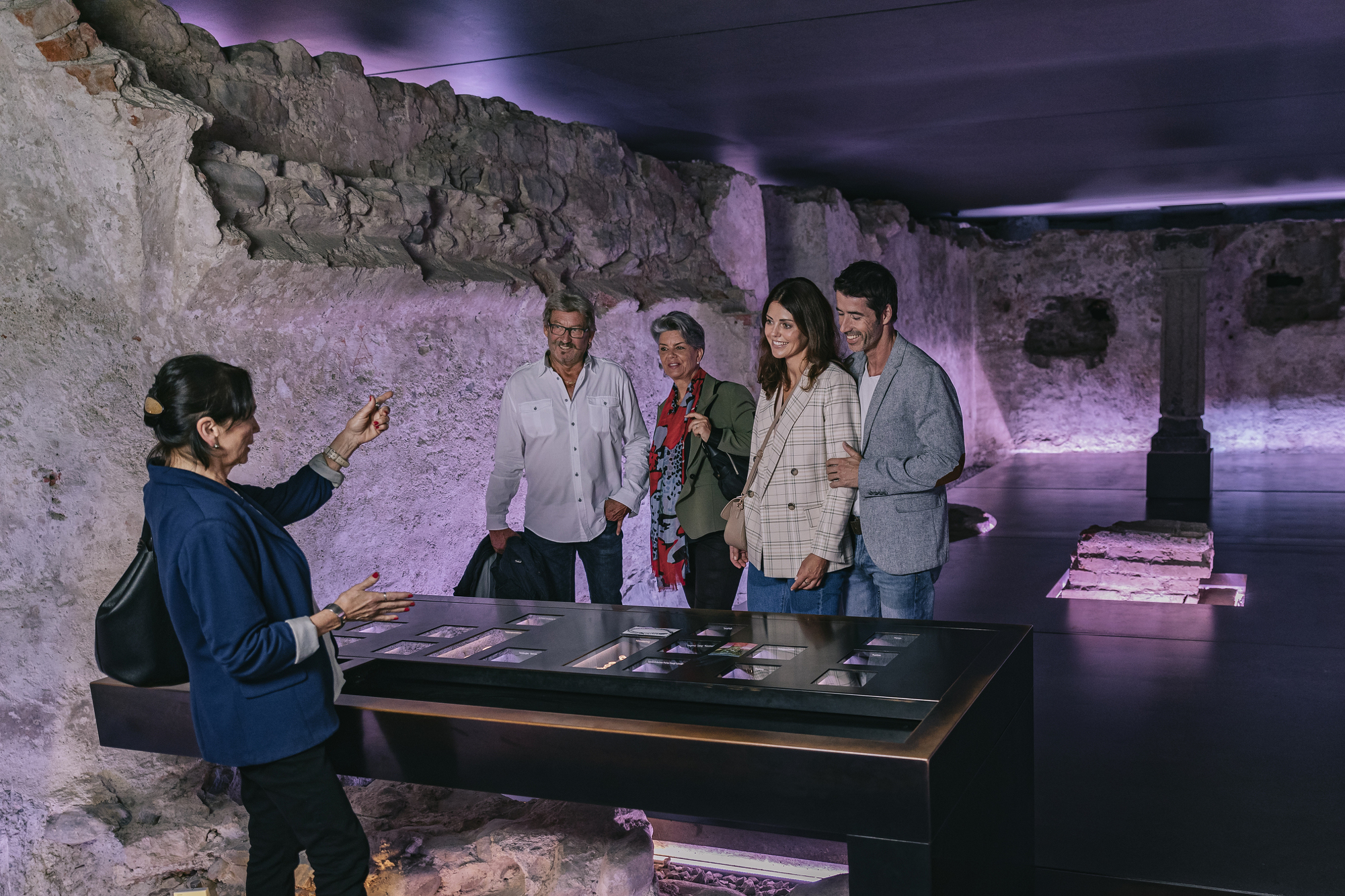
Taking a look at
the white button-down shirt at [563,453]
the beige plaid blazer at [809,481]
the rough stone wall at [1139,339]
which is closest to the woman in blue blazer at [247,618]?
the beige plaid blazer at [809,481]

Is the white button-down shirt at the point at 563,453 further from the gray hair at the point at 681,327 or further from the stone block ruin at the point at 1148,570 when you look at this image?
the stone block ruin at the point at 1148,570

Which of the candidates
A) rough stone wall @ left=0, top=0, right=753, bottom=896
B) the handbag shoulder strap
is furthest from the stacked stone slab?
rough stone wall @ left=0, top=0, right=753, bottom=896

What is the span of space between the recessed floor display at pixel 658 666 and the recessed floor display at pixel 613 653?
5cm

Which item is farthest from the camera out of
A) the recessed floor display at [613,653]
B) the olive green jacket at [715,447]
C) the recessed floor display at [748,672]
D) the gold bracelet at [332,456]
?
the olive green jacket at [715,447]

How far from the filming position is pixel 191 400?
1987mm

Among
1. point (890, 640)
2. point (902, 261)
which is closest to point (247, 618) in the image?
→ point (890, 640)

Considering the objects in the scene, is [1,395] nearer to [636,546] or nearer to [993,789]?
[993,789]

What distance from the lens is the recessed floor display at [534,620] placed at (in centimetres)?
262

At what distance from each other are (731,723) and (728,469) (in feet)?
5.94

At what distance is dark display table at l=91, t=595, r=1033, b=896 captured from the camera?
5.82 feet

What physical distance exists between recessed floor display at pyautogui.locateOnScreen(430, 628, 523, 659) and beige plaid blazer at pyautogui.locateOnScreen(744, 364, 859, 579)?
2.81ft

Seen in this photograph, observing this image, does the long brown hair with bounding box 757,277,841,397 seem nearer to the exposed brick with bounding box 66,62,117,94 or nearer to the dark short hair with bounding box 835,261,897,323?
the dark short hair with bounding box 835,261,897,323

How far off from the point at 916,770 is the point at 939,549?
1.35 metres

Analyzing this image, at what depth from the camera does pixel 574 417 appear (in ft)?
12.4
